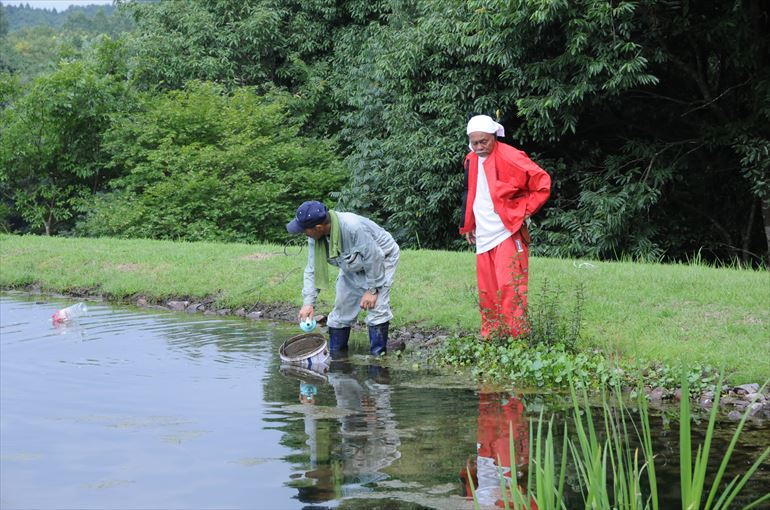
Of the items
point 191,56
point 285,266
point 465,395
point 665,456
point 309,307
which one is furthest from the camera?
point 191,56

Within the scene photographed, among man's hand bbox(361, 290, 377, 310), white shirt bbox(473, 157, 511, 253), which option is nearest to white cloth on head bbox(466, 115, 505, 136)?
white shirt bbox(473, 157, 511, 253)

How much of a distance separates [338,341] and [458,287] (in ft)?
8.12

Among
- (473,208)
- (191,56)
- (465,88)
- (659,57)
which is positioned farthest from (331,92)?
(473,208)

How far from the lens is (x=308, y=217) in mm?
8047

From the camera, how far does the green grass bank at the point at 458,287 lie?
8.32m

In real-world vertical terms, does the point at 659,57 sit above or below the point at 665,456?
above

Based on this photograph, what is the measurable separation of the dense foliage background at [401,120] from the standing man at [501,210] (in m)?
6.61

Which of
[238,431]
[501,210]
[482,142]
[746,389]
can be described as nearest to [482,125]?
[482,142]

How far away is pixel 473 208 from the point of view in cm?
833

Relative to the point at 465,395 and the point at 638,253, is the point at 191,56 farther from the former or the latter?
the point at 465,395

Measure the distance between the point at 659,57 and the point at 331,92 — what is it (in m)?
11.0

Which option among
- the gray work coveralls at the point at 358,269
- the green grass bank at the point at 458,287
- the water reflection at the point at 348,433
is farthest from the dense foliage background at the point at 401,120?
the water reflection at the point at 348,433

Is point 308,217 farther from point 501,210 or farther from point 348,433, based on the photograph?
point 348,433

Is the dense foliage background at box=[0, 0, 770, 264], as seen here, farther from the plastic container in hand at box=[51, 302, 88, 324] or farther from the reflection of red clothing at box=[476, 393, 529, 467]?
the reflection of red clothing at box=[476, 393, 529, 467]
